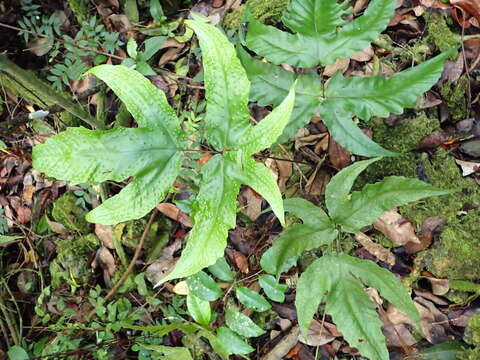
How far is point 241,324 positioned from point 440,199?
107cm

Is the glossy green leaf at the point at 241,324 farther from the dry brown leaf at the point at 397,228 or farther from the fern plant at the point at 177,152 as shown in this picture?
the fern plant at the point at 177,152

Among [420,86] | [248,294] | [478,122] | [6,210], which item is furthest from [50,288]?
[478,122]

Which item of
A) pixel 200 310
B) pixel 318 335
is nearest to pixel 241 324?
pixel 200 310

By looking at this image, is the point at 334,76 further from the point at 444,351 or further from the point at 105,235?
the point at 105,235

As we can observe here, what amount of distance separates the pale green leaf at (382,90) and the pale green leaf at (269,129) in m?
0.44

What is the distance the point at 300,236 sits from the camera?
168cm

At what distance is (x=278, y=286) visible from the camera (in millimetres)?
1926

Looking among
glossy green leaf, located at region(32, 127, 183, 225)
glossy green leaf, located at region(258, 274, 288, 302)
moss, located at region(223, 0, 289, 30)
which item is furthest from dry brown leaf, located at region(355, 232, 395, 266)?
moss, located at region(223, 0, 289, 30)

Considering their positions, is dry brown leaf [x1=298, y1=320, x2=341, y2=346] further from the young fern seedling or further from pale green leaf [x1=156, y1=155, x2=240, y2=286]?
pale green leaf [x1=156, y1=155, x2=240, y2=286]

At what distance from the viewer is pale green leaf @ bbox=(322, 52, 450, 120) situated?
146 centimetres

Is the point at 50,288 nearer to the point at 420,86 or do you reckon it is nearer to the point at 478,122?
the point at 420,86

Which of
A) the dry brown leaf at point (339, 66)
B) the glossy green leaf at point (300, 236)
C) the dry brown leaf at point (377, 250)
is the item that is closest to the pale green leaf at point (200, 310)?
the glossy green leaf at point (300, 236)

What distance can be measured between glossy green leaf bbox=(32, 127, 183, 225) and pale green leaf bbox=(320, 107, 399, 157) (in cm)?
61

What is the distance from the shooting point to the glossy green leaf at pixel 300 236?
1.66 metres
